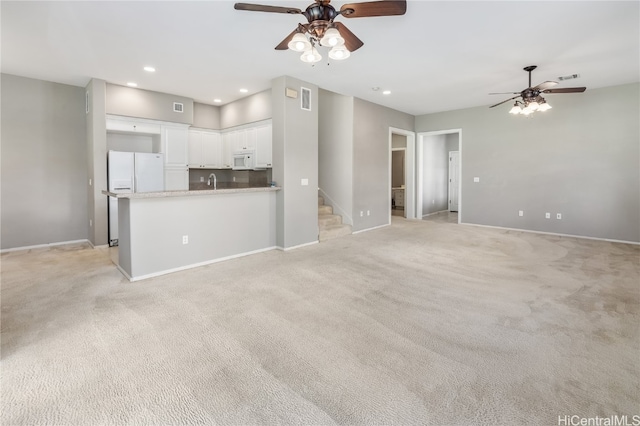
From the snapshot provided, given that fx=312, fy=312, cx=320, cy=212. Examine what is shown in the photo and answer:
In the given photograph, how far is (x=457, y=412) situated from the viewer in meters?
1.63

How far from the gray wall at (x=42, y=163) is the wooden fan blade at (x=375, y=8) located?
18.2ft

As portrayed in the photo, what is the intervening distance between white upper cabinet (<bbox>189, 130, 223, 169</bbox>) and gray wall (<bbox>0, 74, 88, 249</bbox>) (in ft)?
6.11

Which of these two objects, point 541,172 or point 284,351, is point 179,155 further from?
point 541,172

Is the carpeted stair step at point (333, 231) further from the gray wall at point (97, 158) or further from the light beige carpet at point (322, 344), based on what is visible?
the gray wall at point (97, 158)

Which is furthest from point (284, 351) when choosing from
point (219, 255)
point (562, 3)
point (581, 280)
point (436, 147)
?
point (436, 147)

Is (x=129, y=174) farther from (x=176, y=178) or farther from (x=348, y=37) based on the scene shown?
(x=348, y=37)

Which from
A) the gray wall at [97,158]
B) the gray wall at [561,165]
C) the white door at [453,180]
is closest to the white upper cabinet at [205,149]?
the gray wall at [97,158]

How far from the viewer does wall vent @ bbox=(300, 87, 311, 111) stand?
5.21 meters

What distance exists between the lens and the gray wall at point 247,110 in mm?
5879

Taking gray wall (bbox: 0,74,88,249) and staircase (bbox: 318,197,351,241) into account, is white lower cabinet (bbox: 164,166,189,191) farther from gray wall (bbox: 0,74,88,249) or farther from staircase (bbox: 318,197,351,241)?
staircase (bbox: 318,197,351,241)

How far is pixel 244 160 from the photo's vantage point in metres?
6.52

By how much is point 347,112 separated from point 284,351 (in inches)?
210

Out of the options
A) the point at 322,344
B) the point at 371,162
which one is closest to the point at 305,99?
the point at 371,162

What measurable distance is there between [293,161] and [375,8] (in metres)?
3.04
